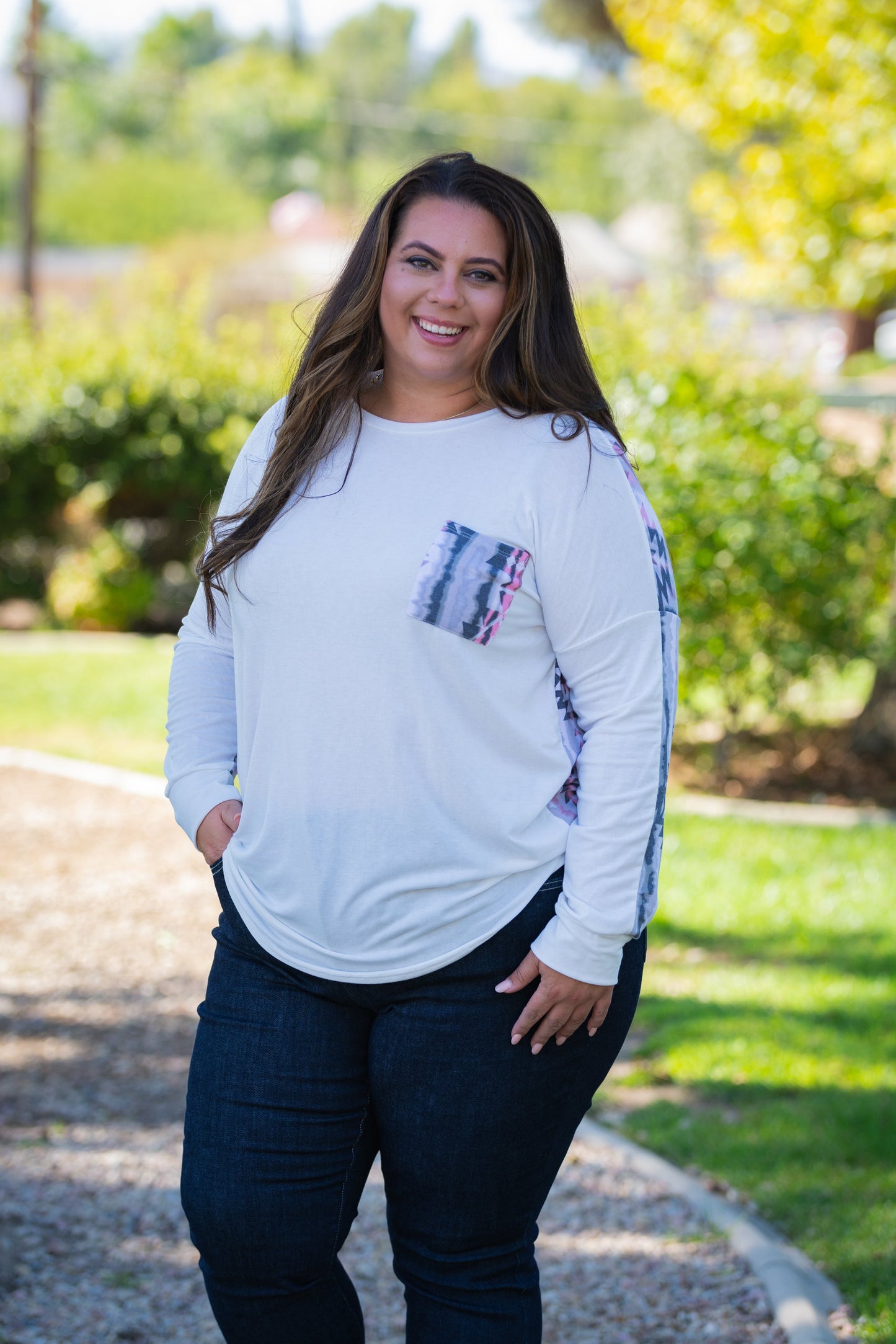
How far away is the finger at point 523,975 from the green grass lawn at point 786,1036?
4.67 feet

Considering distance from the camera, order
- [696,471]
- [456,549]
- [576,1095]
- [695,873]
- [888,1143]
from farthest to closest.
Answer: [696,471] < [695,873] < [888,1143] < [576,1095] < [456,549]

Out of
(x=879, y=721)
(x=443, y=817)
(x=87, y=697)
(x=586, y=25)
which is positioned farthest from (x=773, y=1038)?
(x=586, y=25)

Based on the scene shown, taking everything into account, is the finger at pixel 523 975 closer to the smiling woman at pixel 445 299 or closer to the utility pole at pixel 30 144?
the smiling woman at pixel 445 299

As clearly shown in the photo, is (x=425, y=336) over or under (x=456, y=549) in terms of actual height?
over

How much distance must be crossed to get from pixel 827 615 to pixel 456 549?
537cm

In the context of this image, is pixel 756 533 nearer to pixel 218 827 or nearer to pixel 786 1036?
pixel 786 1036

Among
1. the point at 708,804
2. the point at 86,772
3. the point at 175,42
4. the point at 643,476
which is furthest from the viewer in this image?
the point at 175,42

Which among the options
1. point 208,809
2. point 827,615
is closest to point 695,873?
point 827,615

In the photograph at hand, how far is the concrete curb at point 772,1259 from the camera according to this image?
268 cm

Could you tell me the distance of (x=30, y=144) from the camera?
22.1m

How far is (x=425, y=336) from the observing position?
1.91m

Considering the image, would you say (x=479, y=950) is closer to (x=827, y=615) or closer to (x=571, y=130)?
(x=827, y=615)

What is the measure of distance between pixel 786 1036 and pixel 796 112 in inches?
250

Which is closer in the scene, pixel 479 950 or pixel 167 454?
pixel 479 950
